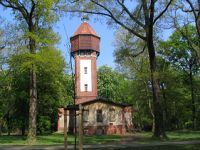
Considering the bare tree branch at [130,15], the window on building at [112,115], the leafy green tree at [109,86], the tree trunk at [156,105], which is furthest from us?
the leafy green tree at [109,86]

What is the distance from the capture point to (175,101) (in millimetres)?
63625

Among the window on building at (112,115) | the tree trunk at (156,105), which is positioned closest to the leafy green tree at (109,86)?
the window on building at (112,115)

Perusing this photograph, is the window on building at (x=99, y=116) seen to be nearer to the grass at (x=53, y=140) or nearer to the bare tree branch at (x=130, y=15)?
the grass at (x=53, y=140)

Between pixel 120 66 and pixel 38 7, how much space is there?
22255mm

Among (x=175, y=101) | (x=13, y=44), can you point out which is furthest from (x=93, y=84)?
(x=13, y=44)

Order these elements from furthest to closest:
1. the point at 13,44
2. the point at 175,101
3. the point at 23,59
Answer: the point at 175,101 < the point at 13,44 < the point at 23,59

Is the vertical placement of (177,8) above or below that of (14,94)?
above

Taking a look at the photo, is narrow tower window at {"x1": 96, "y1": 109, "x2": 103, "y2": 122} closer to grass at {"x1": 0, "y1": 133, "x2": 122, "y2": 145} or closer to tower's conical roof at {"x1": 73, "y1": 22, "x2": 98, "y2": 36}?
grass at {"x1": 0, "y1": 133, "x2": 122, "y2": 145}

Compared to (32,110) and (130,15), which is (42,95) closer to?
(32,110)

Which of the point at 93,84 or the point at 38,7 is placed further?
the point at 93,84

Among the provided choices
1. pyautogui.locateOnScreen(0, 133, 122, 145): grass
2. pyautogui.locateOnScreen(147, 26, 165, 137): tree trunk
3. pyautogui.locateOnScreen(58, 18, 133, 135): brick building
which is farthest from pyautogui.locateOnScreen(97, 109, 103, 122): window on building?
pyautogui.locateOnScreen(147, 26, 165, 137): tree trunk

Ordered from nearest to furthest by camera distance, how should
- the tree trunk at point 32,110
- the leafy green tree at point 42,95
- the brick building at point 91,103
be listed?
1. the tree trunk at point 32,110
2. the leafy green tree at point 42,95
3. the brick building at point 91,103

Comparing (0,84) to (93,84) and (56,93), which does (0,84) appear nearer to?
(56,93)

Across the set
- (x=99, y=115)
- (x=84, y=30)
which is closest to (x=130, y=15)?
(x=99, y=115)
